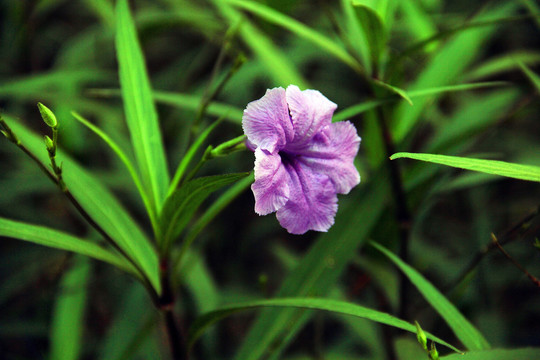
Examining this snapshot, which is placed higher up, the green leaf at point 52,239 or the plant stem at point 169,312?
Answer: the green leaf at point 52,239

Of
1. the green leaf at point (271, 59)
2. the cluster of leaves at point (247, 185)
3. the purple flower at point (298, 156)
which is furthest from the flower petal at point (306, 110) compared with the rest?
the green leaf at point (271, 59)

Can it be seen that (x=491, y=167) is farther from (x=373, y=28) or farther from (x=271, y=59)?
(x=271, y=59)

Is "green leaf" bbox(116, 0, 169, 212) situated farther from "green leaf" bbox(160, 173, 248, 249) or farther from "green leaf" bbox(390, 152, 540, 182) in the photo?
"green leaf" bbox(390, 152, 540, 182)

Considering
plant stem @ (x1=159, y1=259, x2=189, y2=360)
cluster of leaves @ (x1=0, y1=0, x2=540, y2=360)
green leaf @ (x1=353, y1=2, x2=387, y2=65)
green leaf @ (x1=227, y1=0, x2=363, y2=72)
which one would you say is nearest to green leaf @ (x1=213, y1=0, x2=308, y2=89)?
cluster of leaves @ (x1=0, y1=0, x2=540, y2=360)

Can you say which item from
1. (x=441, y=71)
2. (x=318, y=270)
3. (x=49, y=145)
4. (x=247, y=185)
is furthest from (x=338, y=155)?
(x=441, y=71)

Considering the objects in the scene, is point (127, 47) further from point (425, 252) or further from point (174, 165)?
point (425, 252)

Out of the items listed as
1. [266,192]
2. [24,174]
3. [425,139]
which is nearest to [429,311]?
[425,139]

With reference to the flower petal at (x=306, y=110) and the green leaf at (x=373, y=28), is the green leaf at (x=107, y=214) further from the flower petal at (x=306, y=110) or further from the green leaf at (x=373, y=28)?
the green leaf at (x=373, y=28)
